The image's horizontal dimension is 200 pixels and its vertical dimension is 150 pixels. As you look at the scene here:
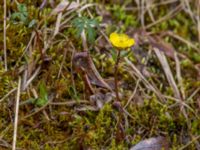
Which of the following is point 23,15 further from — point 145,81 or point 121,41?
point 145,81

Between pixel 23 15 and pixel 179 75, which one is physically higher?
pixel 23 15

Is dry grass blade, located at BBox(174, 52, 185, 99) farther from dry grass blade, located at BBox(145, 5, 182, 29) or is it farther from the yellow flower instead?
the yellow flower

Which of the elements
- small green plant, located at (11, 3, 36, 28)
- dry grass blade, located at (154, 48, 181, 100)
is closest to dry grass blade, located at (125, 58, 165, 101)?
dry grass blade, located at (154, 48, 181, 100)

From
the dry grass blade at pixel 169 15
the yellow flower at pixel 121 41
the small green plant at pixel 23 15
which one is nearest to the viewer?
the yellow flower at pixel 121 41

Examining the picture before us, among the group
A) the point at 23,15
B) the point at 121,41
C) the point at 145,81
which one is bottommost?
the point at 145,81

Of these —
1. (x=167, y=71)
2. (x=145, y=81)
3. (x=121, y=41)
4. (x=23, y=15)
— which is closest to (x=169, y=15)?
(x=167, y=71)

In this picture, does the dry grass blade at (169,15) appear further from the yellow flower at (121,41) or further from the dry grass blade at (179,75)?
the yellow flower at (121,41)

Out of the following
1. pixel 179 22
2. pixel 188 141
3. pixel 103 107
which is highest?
pixel 179 22

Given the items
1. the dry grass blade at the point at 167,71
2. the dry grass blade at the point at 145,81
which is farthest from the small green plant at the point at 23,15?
the dry grass blade at the point at 167,71

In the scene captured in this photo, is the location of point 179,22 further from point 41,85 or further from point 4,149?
point 4,149

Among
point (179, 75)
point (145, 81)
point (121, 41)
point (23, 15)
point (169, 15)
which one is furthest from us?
point (169, 15)

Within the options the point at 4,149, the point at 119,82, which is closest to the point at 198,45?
the point at 119,82
